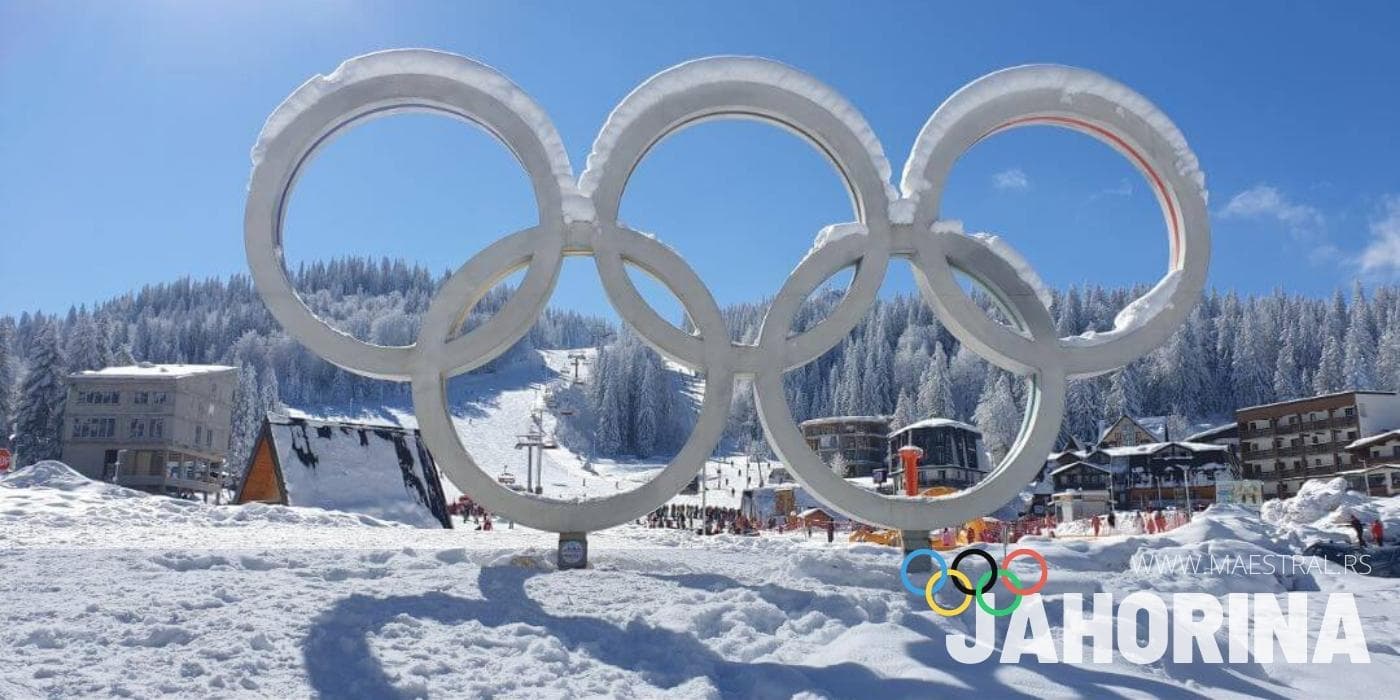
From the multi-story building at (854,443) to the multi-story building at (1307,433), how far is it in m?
30.5

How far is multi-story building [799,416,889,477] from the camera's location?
90.8m

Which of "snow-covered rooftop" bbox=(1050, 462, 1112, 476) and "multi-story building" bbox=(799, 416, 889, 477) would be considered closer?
"snow-covered rooftop" bbox=(1050, 462, 1112, 476)

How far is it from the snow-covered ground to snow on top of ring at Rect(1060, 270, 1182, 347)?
4.13 m

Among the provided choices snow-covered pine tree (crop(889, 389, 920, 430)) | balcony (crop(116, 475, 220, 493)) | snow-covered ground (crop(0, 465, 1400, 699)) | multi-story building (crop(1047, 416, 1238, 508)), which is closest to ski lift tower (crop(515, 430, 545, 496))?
balcony (crop(116, 475, 220, 493))

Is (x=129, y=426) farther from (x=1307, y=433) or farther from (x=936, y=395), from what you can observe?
(x=936, y=395)

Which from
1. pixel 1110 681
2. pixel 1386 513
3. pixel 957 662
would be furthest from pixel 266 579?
pixel 1386 513

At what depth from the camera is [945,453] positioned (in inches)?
2965

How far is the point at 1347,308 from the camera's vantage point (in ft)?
454

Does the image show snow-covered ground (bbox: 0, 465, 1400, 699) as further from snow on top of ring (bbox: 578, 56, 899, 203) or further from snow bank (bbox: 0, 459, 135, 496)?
snow bank (bbox: 0, 459, 135, 496)

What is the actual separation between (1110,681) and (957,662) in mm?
1549

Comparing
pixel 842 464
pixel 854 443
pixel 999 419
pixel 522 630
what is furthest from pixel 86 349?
pixel 999 419

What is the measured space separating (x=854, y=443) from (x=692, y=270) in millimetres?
76652

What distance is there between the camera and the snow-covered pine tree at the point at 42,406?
210 feet

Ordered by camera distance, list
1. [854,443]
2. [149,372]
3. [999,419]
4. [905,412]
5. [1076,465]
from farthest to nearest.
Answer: [905,412] < [999,419] < [854,443] < [1076,465] < [149,372]
